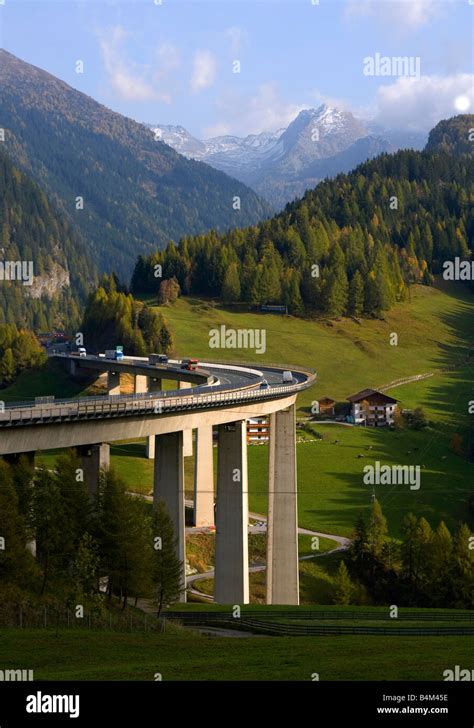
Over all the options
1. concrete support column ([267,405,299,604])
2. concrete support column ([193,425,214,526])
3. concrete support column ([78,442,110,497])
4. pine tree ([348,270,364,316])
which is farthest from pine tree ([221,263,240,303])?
concrete support column ([78,442,110,497])

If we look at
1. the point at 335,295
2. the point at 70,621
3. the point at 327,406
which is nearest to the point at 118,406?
the point at 70,621

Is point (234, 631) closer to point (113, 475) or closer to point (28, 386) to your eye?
point (113, 475)

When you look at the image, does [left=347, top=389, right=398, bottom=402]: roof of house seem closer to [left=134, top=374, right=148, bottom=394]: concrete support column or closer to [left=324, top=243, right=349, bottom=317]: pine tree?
[left=134, top=374, right=148, bottom=394]: concrete support column

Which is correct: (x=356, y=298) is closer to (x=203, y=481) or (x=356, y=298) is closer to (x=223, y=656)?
(x=203, y=481)

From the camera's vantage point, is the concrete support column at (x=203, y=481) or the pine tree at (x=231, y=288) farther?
the pine tree at (x=231, y=288)

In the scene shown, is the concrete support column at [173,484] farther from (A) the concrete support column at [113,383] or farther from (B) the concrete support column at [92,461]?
(A) the concrete support column at [113,383]

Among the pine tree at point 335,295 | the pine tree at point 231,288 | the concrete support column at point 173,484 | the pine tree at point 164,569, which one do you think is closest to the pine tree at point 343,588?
the concrete support column at point 173,484
